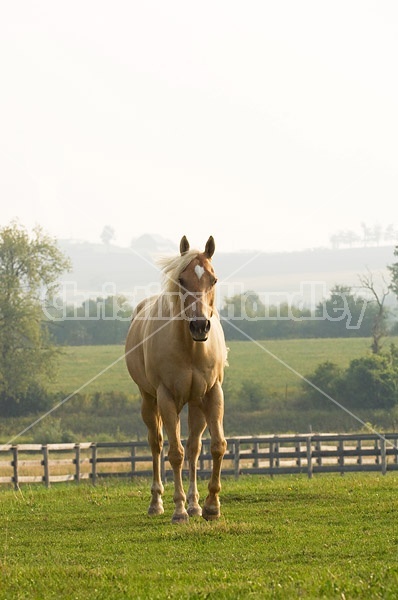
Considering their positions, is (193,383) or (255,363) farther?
(255,363)

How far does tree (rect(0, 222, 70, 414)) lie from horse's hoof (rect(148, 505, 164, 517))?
41894 mm

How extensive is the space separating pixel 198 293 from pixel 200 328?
476mm

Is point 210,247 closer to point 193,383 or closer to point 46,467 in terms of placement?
point 193,383

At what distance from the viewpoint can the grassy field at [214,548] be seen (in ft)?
28.3

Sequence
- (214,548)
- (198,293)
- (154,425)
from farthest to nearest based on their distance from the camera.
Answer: (154,425) < (198,293) < (214,548)

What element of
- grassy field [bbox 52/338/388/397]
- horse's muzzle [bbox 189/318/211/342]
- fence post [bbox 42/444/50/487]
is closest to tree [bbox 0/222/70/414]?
grassy field [bbox 52/338/388/397]

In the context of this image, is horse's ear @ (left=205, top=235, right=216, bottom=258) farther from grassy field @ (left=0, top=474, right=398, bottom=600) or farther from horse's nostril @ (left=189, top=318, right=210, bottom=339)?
grassy field @ (left=0, top=474, right=398, bottom=600)

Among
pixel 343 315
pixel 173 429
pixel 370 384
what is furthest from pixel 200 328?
pixel 343 315

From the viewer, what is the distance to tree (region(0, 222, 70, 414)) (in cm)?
5600

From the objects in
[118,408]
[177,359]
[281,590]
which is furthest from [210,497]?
[118,408]

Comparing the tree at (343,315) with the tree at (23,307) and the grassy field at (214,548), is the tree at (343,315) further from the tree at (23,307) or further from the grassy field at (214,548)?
the grassy field at (214,548)

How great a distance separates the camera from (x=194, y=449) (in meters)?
13.9

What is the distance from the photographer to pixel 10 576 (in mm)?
9609

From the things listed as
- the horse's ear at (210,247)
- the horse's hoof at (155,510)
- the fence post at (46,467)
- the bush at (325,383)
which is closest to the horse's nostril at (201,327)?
the horse's ear at (210,247)
